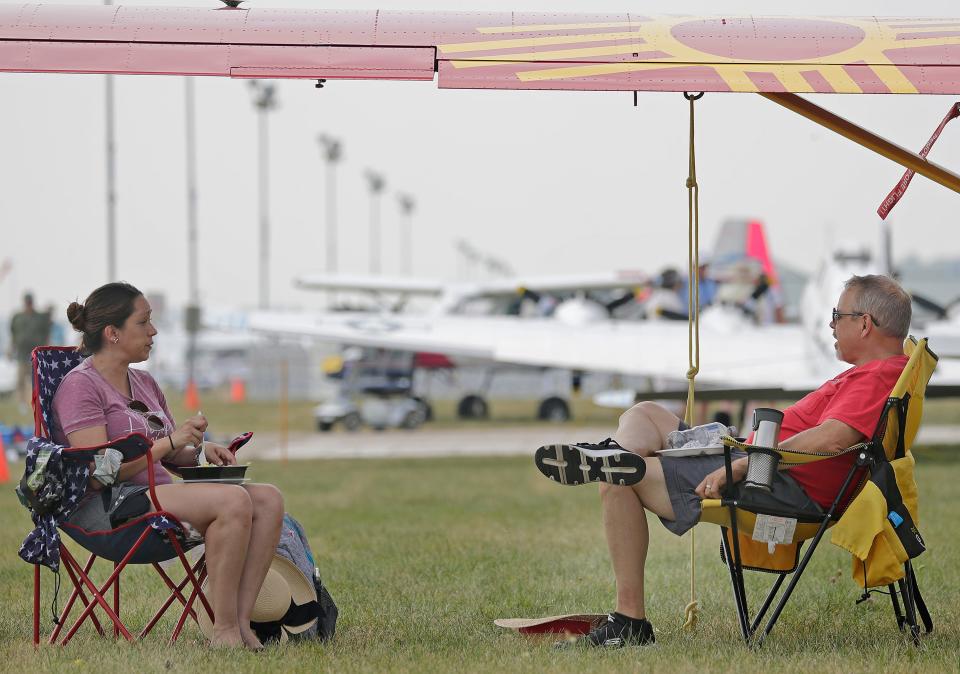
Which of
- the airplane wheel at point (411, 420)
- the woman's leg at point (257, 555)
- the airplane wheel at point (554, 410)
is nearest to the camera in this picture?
the woman's leg at point (257, 555)

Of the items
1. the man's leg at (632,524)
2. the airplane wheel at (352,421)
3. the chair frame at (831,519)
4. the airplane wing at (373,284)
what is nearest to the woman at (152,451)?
the man's leg at (632,524)

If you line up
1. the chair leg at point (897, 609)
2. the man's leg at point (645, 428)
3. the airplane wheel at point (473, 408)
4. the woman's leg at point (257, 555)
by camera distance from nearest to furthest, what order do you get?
1. the woman's leg at point (257, 555)
2. the man's leg at point (645, 428)
3. the chair leg at point (897, 609)
4. the airplane wheel at point (473, 408)

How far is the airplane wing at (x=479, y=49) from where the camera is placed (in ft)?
14.8

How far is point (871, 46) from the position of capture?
15.6 ft

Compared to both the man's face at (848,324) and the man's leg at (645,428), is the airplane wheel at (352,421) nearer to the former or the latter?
the man's leg at (645,428)

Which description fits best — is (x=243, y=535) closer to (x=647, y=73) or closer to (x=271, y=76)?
(x=271, y=76)

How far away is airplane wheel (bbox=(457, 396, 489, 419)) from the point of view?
29453 mm

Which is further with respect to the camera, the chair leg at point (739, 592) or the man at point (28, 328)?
the man at point (28, 328)

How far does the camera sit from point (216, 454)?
5023 millimetres

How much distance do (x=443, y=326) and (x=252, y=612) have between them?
68.6 feet

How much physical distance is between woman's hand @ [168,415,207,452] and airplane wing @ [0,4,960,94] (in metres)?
1.17

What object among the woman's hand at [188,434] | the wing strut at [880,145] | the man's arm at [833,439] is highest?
the wing strut at [880,145]

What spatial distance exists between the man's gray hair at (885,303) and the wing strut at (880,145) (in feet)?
1.92

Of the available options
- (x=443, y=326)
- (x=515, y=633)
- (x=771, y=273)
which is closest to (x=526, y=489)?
(x=515, y=633)
